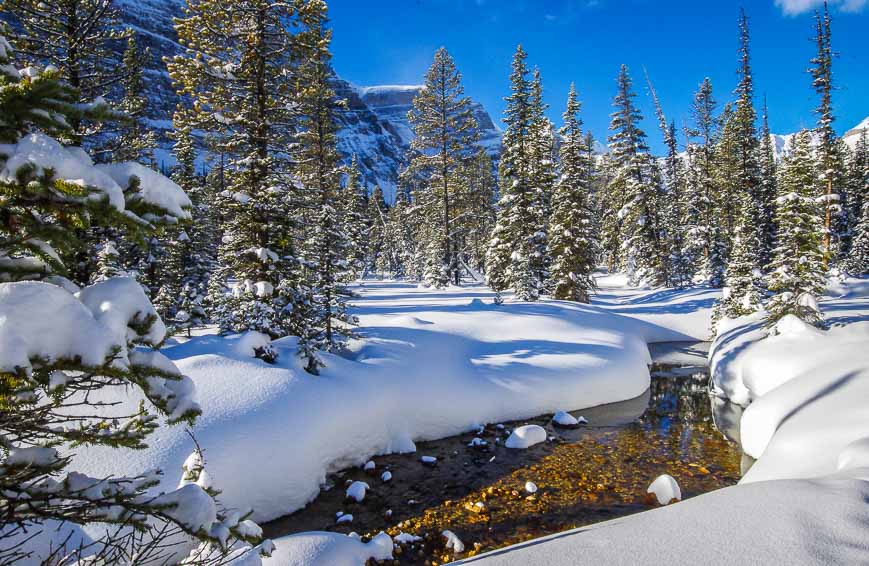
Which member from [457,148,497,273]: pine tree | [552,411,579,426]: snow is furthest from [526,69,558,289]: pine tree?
[552,411,579,426]: snow

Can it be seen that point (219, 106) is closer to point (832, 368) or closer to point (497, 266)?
point (832, 368)

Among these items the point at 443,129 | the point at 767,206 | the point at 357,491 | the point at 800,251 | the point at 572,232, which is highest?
the point at 443,129

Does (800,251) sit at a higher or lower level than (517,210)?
lower

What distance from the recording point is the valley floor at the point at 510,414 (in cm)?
418

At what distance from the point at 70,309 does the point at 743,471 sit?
1158cm

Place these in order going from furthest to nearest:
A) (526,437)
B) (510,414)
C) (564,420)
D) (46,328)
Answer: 1. (510,414)
2. (564,420)
3. (526,437)
4. (46,328)

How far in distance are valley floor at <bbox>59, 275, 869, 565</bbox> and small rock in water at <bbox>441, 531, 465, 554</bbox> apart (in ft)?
3.33

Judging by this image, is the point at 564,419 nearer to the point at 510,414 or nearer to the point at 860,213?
the point at 510,414

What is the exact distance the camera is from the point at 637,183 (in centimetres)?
3447

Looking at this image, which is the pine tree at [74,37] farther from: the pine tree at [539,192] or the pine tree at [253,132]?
the pine tree at [539,192]

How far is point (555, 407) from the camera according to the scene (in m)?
13.1

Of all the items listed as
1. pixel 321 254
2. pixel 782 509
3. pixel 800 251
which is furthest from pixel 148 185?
pixel 800 251

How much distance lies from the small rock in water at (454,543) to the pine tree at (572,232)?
22.0 m

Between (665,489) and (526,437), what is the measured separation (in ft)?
11.0
